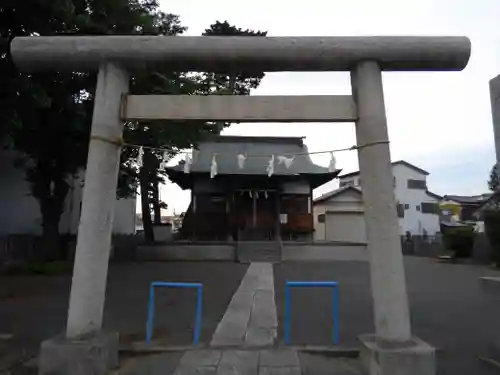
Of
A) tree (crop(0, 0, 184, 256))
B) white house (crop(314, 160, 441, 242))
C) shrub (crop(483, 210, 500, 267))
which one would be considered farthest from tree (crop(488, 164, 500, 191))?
white house (crop(314, 160, 441, 242))

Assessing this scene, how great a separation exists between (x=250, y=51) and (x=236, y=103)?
644 millimetres

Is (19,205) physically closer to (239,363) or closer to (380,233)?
(239,363)

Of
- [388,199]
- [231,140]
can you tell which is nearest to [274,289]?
[388,199]

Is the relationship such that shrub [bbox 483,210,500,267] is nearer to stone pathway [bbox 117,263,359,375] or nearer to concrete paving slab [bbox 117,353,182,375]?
stone pathway [bbox 117,263,359,375]

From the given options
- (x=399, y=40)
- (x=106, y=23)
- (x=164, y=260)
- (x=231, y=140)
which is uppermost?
(x=231, y=140)

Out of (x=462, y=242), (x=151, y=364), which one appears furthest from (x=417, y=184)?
(x=151, y=364)

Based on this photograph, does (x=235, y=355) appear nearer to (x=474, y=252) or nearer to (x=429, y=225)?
(x=474, y=252)

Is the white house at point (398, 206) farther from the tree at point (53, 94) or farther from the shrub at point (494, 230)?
the tree at point (53, 94)

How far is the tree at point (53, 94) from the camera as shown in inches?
293

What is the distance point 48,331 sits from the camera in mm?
6395

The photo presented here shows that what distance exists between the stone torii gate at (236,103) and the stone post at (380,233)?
0.01 m

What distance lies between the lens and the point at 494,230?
55.5ft

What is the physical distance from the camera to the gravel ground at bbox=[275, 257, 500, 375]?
5.35m

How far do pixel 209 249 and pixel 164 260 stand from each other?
2.31 meters
